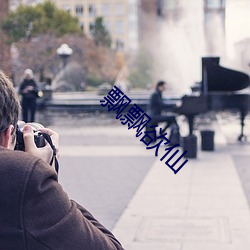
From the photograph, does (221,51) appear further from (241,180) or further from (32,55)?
(241,180)

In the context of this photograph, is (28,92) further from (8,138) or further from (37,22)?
(37,22)

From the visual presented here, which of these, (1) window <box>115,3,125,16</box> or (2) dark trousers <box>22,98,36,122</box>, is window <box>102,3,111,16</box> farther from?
(2) dark trousers <box>22,98,36,122</box>

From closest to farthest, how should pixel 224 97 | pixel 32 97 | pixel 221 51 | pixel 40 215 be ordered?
pixel 40 215
pixel 224 97
pixel 32 97
pixel 221 51

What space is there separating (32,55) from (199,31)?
35.3ft

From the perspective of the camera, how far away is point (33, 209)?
5.44 feet

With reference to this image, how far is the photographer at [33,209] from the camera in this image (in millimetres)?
1661

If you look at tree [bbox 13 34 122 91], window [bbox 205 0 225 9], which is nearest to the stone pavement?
tree [bbox 13 34 122 91]

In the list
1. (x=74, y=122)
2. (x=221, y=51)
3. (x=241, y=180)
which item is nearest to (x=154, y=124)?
(x=241, y=180)

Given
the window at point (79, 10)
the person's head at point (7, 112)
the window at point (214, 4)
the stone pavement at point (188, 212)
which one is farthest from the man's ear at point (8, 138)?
the window at point (79, 10)

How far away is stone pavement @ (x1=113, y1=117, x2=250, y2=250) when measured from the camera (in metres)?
5.94

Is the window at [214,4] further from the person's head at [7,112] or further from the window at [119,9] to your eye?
the person's head at [7,112]

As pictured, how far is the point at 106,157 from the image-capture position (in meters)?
12.1

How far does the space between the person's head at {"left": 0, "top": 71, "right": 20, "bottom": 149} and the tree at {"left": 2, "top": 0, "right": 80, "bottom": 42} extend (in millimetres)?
42000

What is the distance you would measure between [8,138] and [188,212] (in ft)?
18.1
